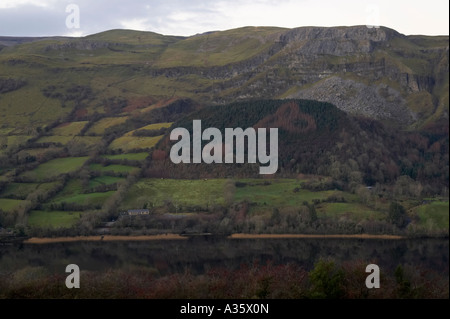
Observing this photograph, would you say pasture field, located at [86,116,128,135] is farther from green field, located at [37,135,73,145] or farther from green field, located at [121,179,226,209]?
green field, located at [121,179,226,209]

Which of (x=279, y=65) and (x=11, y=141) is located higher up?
(x=279, y=65)

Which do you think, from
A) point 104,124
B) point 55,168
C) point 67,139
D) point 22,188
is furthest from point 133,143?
point 22,188

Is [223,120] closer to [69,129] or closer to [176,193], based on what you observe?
[176,193]

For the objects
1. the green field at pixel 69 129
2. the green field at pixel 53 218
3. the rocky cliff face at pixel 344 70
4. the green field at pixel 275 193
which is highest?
the rocky cliff face at pixel 344 70

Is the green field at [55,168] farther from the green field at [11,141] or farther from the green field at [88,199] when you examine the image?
the green field at [88,199]

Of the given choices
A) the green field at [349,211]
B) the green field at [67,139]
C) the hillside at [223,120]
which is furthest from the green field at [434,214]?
the green field at [67,139]

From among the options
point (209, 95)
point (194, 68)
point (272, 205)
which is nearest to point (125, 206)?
point (272, 205)
